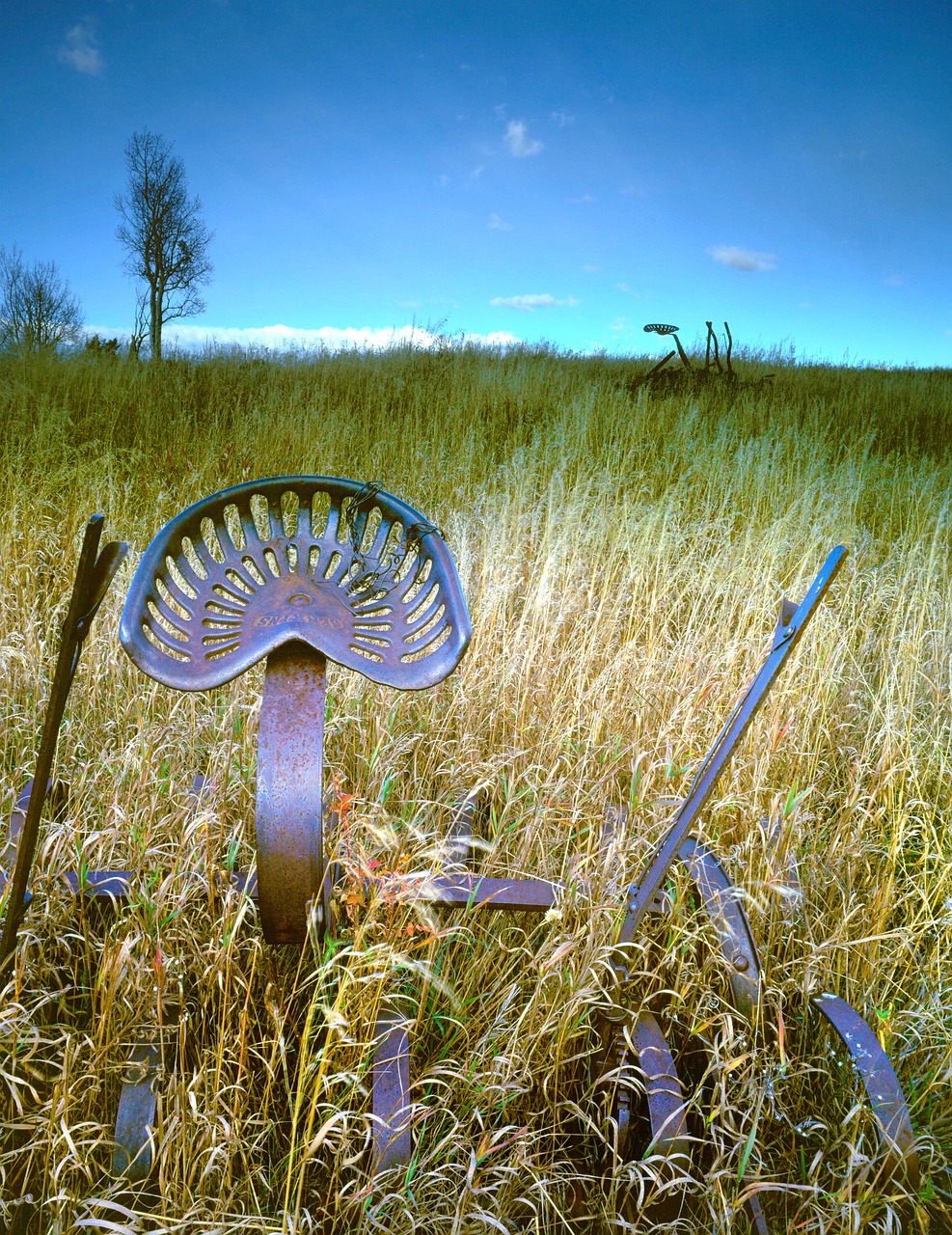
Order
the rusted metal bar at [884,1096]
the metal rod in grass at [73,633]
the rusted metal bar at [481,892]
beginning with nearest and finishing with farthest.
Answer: the metal rod in grass at [73,633], the rusted metal bar at [884,1096], the rusted metal bar at [481,892]

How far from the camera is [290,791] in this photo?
1.32 m

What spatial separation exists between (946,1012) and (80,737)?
8.64 feet

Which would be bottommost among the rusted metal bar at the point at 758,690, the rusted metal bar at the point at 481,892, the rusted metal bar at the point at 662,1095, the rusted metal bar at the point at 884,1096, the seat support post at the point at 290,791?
the rusted metal bar at the point at 662,1095

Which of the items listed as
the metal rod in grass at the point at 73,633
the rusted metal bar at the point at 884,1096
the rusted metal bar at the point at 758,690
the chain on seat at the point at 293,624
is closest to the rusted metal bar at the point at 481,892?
the chain on seat at the point at 293,624

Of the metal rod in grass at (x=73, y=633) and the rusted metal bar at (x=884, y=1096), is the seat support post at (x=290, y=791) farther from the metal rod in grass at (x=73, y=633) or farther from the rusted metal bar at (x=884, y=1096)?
the rusted metal bar at (x=884, y=1096)

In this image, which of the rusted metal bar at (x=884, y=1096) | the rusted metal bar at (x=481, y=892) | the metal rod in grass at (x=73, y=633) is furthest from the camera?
the rusted metal bar at (x=481, y=892)

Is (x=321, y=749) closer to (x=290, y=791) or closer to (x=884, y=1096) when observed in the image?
(x=290, y=791)

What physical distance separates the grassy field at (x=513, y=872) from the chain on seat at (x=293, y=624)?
10.9 inches

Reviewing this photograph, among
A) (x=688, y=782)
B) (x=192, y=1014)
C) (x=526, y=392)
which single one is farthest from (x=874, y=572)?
(x=526, y=392)

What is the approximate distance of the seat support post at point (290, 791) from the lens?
52.0 inches

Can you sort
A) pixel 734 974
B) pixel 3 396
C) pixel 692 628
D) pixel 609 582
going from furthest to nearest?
pixel 3 396, pixel 609 582, pixel 692 628, pixel 734 974

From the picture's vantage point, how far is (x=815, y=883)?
6.73ft

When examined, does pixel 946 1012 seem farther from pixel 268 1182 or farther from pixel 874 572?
pixel 874 572

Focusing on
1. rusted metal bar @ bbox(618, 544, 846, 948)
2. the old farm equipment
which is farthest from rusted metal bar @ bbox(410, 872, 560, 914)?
rusted metal bar @ bbox(618, 544, 846, 948)
